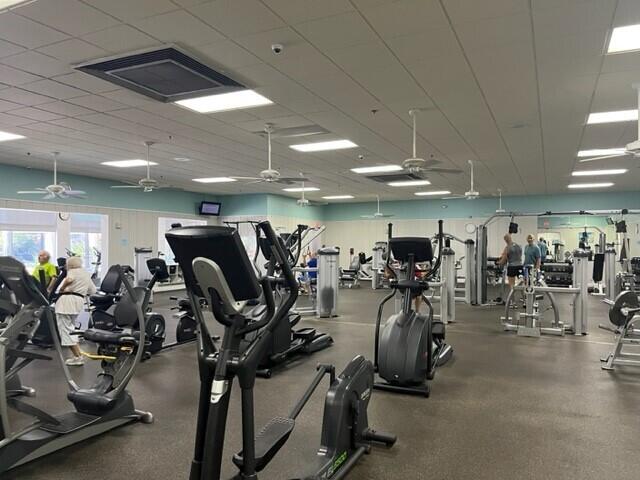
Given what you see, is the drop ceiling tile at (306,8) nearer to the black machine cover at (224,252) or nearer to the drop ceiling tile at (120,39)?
the drop ceiling tile at (120,39)

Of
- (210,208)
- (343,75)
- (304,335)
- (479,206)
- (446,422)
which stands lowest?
(446,422)

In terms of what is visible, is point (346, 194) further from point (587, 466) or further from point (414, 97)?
point (587, 466)

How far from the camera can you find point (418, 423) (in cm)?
348

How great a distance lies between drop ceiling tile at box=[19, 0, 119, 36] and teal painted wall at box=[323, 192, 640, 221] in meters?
13.8

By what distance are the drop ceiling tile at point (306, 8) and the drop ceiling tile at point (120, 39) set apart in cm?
117

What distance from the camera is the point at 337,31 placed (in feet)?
11.5

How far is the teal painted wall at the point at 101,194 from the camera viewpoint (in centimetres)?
942

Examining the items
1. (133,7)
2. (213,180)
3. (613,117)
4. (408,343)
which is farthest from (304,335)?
(213,180)

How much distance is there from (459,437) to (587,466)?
0.79 m

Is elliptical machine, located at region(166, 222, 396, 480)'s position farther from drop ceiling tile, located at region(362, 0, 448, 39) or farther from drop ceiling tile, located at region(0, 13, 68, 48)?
drop ceiling tile, located at region(0, 13, 68, 48)

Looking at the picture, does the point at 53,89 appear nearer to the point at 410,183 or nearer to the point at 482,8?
the point at 482,8

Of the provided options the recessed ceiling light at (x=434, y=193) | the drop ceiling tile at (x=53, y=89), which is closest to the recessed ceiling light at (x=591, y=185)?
the recessed ceiling light at (x=434, y=193)

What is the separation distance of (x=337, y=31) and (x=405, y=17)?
54 centimetres

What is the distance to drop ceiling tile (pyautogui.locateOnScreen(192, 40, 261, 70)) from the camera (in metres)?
3.78
